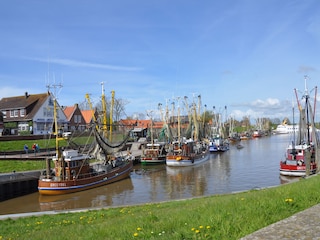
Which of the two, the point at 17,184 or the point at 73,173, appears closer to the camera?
the point at 17,184

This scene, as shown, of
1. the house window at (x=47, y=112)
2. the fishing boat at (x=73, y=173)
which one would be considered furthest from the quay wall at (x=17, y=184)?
the house window at (x=47, y=112)

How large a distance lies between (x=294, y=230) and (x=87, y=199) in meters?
27.5

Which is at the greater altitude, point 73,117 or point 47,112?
point 47,112

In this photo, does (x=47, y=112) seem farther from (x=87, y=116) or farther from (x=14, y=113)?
(x=87, y=116)

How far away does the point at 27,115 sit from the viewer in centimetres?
7412

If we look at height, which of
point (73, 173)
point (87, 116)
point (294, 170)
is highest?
point (87, 116)

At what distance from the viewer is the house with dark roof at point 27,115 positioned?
73688 millimetres

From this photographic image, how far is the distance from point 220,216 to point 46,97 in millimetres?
74806

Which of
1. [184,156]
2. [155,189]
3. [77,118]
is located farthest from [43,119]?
[155,189]

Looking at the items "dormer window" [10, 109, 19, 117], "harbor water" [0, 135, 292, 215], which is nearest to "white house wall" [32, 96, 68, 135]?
"dormer window" [10, 109, 19, 117]

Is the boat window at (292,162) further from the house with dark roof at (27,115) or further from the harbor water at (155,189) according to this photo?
the house with dark roof at (27,115)

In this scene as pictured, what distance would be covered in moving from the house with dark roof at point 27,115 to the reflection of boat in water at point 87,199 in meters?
41.4

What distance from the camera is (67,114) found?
89375 millimetres

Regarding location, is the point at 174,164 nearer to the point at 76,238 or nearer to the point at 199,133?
the point at 199,133
